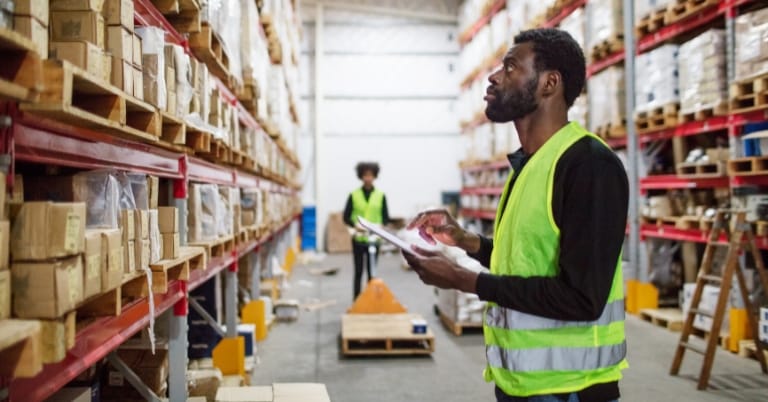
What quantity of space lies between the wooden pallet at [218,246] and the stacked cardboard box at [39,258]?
2.22 meters

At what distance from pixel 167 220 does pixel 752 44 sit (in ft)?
18.3

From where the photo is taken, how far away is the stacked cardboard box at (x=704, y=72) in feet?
22.1

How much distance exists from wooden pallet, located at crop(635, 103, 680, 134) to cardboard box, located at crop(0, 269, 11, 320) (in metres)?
7.25

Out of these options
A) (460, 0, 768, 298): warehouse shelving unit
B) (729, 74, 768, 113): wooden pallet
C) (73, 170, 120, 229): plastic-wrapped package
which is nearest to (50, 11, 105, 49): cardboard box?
(73, 170, 120, 229): plastic-wrapped package

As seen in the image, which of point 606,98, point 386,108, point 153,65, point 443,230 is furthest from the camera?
point 386,108

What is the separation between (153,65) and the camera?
3.08 m

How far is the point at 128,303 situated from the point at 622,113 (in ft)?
24.4

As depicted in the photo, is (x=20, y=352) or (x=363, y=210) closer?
(x=20, y=352)

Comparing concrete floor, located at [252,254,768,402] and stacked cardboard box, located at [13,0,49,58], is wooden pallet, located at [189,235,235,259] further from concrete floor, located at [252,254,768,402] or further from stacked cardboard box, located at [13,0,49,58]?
stacked cardboard box, located at [13,0,49,58]

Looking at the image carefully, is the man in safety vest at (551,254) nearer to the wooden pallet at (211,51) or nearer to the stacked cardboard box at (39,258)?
the stacked cardboard box at (39,258)

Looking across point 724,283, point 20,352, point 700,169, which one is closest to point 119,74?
point 20,352

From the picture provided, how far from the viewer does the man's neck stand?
2.21 meters

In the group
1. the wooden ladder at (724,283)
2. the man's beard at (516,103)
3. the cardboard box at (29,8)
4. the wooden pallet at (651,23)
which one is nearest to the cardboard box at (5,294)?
the cardboard box at (29,8)

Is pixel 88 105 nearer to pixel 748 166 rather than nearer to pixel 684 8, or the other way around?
pixel 748 166
